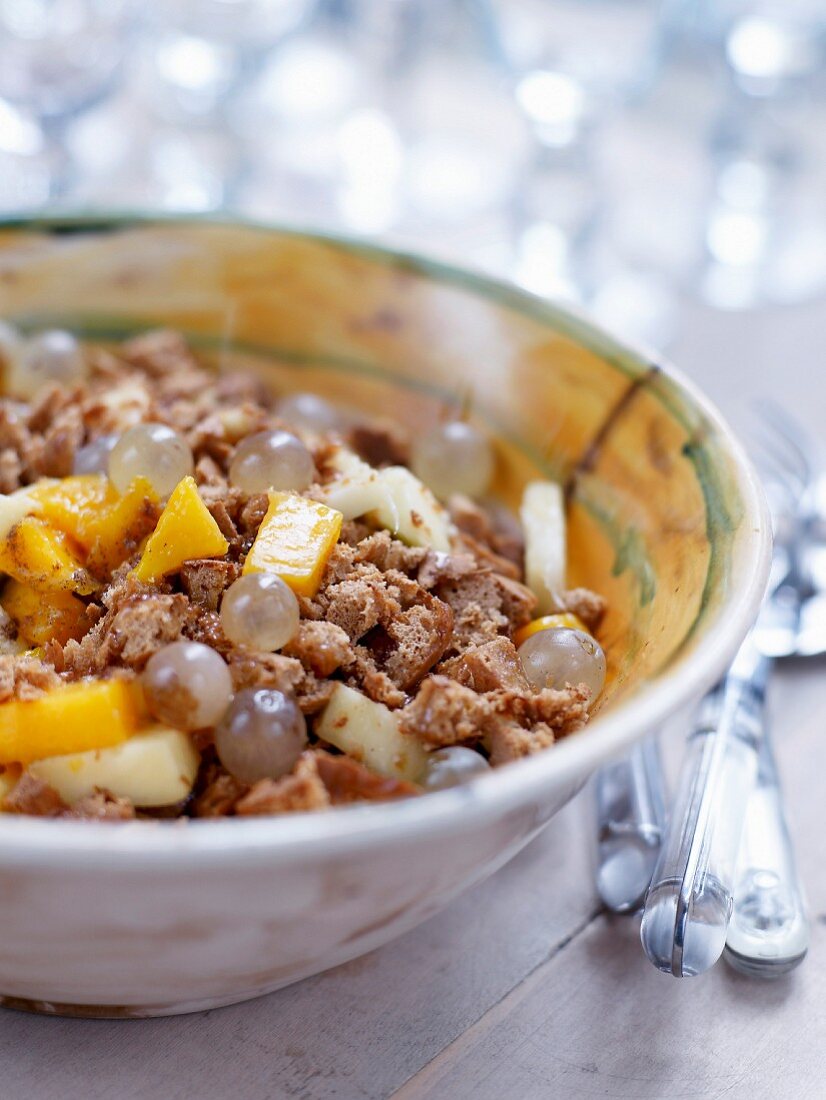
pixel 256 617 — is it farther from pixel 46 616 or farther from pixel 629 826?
pixel 629 826

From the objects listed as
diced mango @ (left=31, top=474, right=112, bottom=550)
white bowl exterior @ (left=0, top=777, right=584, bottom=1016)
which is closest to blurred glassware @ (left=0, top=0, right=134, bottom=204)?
diced mango @ (left=31, top=474, right=112, bottom=550)

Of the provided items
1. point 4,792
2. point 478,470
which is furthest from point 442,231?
point 4,792

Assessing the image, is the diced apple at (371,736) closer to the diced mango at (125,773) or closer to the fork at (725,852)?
the diced mango at (125,773)

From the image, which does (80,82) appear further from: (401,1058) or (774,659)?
(401,1058)

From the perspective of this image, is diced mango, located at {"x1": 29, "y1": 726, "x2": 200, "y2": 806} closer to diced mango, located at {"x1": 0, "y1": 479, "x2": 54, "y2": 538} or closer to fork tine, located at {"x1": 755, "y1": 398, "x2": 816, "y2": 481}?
diced mango, located at {"x1": 0, "y1": 479, "x2": 54, "y2": 538}

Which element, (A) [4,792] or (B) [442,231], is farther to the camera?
(B) [442,231]

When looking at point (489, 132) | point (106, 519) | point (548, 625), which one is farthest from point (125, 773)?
point (489, 132)
